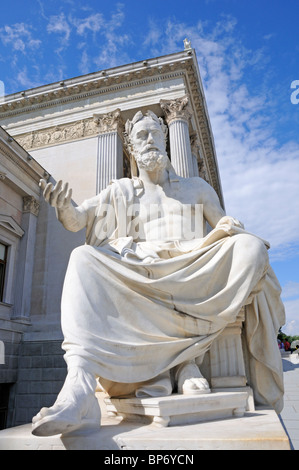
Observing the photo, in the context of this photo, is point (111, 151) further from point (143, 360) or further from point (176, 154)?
point (143, 360)

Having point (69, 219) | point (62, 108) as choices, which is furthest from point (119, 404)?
point (62, 108)

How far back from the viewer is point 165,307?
7.63ft

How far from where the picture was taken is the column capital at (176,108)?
506 inches

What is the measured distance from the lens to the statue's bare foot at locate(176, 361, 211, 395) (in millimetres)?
2072

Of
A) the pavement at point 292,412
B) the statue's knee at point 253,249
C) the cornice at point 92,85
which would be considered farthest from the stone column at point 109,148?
the statue's knee at point 253,249

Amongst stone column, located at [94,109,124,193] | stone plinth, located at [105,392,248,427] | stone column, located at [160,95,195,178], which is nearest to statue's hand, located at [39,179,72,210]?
stone plinth, located at [105,392,248,427]

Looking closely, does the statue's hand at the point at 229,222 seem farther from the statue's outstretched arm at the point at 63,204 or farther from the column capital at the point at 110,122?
the column capital at the point at 110,122

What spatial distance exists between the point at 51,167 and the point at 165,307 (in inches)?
524

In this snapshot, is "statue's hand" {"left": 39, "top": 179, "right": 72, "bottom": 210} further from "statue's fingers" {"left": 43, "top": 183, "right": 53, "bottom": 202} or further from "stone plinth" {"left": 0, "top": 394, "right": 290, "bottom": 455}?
"stone plinth" {"left": 0, "top": 394, "right": 290, "bottom": 455}

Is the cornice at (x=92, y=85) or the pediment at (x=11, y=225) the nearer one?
the pediment at (x=11, y=225)

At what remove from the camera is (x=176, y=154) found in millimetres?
12125

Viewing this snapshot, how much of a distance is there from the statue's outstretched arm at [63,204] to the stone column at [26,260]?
32.4ft

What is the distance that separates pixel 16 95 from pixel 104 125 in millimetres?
4655
